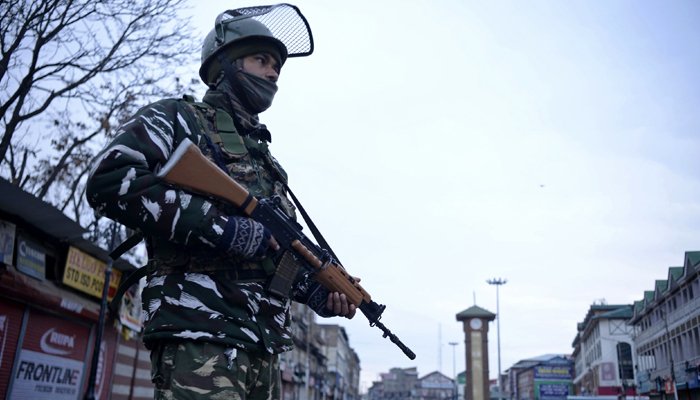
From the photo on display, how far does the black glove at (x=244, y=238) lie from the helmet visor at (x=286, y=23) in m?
1.38

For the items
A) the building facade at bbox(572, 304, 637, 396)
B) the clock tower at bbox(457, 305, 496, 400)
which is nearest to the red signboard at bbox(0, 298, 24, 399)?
the clock tower at bbox(457, 305, 496, 400)

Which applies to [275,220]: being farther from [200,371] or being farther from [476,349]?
[476,349]

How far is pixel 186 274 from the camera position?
2221mm

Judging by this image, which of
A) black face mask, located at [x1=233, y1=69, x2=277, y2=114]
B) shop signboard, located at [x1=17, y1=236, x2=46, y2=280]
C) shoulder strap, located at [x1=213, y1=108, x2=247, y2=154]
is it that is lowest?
shoulder strap, located at [x1=213, y1=108, x2=247, y2=154]

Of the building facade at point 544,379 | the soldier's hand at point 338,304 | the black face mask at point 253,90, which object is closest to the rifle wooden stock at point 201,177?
the soldier's hand at point 338,304

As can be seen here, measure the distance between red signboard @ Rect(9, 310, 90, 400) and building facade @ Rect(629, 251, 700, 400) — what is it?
31968 mm

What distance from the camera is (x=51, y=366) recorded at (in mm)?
12016

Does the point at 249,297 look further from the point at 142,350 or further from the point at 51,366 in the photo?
the point at 142,350

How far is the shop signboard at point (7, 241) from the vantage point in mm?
10044

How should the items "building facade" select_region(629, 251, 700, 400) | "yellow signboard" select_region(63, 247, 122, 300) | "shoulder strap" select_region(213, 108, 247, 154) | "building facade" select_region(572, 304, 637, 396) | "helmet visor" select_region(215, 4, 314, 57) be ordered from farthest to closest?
"building facade" select_region(572, 304, 637, 396) < "building facade" select_region(629, 251, 700, 400) < "yellow signboard" select_region(63, 247, 122, 300) < "helmet visor" select_region(215, 4, 314, 57) < "shoulder strap" select_region(213, 108, 247, 154)

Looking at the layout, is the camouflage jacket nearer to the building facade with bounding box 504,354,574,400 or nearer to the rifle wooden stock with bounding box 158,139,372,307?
the rifle wooden stock with bounding box 158,139,372,307

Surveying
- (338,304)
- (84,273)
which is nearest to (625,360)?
(84,273)

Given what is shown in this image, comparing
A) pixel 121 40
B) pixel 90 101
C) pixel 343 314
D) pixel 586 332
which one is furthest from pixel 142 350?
pixel 586 332

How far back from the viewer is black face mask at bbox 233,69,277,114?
2.76 m
